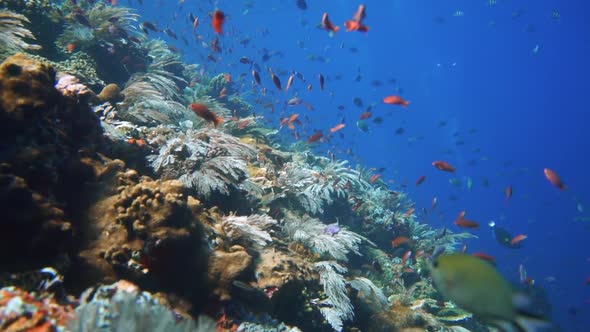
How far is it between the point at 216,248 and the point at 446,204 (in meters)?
101

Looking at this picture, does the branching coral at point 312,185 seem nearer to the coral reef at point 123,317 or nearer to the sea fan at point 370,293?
the sea fan at point 370,293

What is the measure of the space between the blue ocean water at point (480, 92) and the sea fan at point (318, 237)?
179 ft

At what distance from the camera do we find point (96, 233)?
3.24m

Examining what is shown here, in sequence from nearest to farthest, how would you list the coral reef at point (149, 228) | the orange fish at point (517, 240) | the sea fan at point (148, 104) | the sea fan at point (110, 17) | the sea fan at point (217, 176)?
the coral reef at point (149, 228) → the sea fan at point (217, 176) → the sea fan at point (148, 104) → the sea fan at point (110, 17) → the orange fish at point (517, 240)

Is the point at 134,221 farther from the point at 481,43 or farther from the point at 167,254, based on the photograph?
the point at 481,43

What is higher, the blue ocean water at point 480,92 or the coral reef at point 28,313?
the blue ocean water at point 480,92

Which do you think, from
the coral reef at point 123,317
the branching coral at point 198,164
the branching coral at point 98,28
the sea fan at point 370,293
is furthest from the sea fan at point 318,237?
the branching coral at point 98,28

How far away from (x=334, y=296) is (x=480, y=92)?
5371 inches

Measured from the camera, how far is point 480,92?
390 ft

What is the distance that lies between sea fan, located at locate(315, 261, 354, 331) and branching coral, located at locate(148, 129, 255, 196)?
201 centimetres

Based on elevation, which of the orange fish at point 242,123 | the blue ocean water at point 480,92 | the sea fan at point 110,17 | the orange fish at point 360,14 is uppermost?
the blue ocean water at point 480,92

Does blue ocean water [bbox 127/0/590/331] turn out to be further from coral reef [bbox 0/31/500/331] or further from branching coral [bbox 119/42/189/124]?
coral reef [bbox 0/31/500/331]

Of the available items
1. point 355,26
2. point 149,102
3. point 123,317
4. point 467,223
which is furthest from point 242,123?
point 123,317

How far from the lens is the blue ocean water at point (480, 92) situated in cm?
7075
